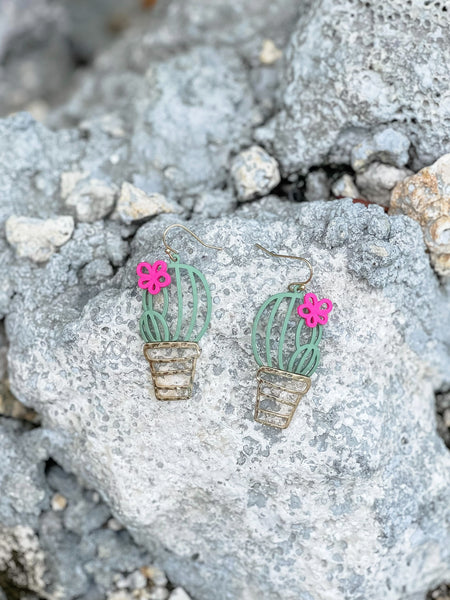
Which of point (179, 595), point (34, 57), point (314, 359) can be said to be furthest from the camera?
point (34, 57)

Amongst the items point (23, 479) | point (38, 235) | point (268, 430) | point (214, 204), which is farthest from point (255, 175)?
point (23, 479)

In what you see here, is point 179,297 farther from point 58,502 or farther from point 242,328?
point 58,502

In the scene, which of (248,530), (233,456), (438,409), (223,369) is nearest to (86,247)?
(223,369)

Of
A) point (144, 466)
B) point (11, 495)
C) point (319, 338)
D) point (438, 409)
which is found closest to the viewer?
point (319, 338)

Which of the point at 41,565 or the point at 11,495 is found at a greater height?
the point at 11,495

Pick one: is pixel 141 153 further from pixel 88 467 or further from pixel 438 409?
pixel 438 409

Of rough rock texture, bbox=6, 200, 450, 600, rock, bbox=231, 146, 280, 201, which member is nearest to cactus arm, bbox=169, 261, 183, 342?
rough rock texture, bbox=6, 200, 450, 600
